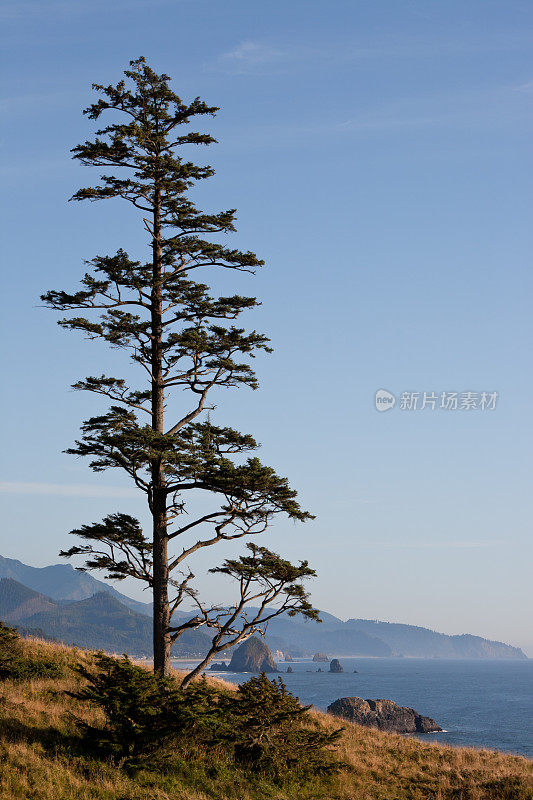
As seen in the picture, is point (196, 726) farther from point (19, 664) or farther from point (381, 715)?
point (381, 715)

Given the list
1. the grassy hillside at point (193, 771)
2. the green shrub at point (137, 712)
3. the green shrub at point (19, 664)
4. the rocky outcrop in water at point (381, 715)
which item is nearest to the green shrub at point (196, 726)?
the green shrub at point (137, 712)

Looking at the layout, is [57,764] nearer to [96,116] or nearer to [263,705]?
[263,705]

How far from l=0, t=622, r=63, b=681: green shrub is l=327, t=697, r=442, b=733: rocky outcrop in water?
63486mm

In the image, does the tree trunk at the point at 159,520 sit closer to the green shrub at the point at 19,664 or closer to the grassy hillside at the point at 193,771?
the grassy hillside at the point at 193,771

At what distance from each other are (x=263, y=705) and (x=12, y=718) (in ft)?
21.5

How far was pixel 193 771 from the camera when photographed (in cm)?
1677

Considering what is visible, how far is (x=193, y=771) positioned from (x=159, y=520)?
6.87 m

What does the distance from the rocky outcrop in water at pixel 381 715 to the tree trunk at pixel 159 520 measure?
6976 centimetres

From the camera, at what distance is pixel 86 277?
21078mm

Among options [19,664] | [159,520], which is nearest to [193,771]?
[159,520]

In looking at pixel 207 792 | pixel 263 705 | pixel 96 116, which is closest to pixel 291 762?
pixel 263 705

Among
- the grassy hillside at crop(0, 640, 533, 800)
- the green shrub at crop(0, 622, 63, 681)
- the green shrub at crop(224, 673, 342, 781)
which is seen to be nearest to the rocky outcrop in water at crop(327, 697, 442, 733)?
the grassy hillside at crop(0, 640, 533, 800)

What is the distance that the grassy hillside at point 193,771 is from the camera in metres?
14.8

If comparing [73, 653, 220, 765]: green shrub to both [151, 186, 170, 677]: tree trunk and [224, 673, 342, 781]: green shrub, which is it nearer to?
[224, 673, 342, 781]: green shrub
